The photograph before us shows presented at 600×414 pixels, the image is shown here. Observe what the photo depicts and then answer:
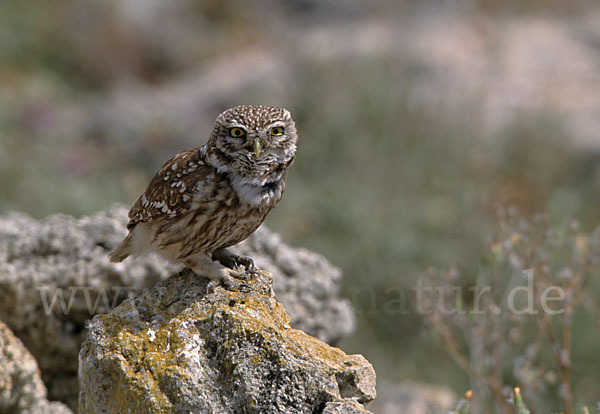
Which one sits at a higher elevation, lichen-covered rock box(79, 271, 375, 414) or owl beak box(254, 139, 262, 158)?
owl beak box(254, 139, 262, 158)

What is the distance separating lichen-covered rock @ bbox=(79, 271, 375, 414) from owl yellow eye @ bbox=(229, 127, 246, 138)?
0.72 metres

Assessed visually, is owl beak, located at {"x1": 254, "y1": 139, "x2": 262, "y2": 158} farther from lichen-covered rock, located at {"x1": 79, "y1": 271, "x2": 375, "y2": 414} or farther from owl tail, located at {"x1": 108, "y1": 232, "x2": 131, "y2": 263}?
owl tail, located at {"x1": 108, "y1": 232, "x2": 131, "y2": 263}

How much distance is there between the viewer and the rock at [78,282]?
4.55m

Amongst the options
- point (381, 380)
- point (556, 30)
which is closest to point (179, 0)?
point (556, 30)

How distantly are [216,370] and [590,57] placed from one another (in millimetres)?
12026

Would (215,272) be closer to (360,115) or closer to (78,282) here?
(78,282)

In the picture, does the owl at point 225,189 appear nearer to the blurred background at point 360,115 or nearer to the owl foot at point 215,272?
the owl foot at point 215,272

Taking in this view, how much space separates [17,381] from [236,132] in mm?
1768

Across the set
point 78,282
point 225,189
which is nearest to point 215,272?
point 225,189

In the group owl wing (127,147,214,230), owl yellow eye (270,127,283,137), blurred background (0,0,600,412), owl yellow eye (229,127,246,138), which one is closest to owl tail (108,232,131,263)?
owl wing (127,147,214,230)

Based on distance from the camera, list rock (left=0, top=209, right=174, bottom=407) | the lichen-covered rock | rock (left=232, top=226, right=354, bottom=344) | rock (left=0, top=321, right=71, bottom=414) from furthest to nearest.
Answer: rock (left=232, top=226, right=354, bottom=344)
rock (left=0, top=209, right=174, bottom=407)
rock (left=0, top=321, right=71, bottom=414)
the lichen-covered rock

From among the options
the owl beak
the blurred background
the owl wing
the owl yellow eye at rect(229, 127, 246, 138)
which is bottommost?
the owl wing

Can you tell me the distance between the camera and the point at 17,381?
13.4 ft

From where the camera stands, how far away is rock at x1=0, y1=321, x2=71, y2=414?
4.00 meters
